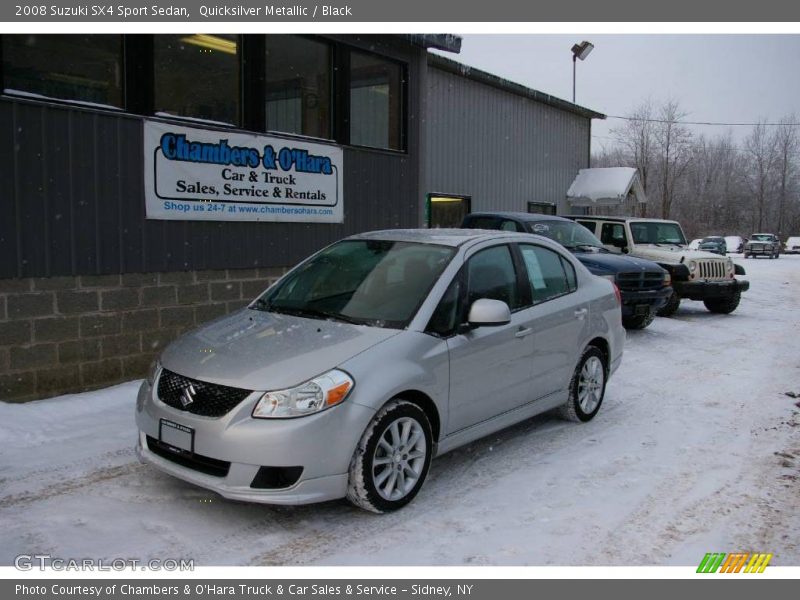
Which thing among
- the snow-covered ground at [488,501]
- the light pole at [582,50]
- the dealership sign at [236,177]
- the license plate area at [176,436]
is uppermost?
the light pole at [582,50]

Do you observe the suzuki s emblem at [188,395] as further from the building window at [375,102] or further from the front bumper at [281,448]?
the building window at [375,102]

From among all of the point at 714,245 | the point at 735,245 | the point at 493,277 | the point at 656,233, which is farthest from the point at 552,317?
the point at 735,245

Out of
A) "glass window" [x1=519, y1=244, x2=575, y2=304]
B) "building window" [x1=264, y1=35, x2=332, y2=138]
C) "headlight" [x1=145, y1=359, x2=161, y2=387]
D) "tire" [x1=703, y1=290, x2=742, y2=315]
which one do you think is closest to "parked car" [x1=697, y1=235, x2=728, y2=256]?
"tire" [x1=703, y1=290, x2=742, y2=315]

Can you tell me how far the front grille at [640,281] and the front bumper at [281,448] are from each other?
24.9ft

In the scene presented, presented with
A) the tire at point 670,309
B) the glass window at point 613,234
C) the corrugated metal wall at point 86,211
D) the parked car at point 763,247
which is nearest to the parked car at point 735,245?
the parked car at point 763,247

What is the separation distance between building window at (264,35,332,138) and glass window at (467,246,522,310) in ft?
15.0

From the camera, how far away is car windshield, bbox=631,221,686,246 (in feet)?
44.9

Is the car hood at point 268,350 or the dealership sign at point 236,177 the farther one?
the dealership sign at point 236,177

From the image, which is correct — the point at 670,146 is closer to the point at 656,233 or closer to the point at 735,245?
the point at 735,245

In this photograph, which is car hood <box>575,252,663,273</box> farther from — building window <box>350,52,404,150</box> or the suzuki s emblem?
the suzuki s emblem

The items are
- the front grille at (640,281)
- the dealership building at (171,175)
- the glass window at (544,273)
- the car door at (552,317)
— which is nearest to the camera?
the car door at (552,317)

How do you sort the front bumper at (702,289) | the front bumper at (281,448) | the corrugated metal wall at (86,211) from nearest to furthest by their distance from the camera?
1. the front bumper at (281,448)
2. the corrugated metal wall at (86,211)
3. the front bumper at (702,289)

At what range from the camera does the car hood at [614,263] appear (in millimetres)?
10711
